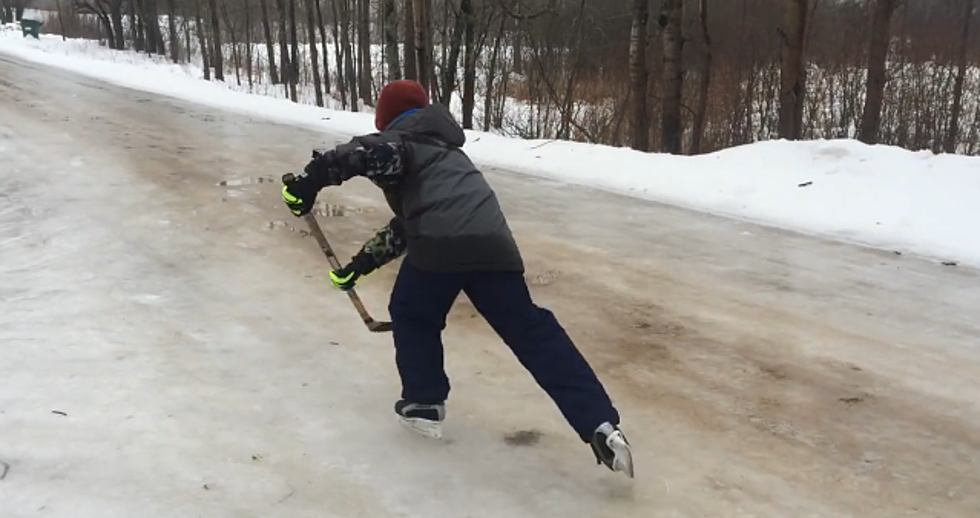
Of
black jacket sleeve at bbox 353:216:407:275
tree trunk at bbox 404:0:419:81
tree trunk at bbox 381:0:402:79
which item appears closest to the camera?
black jacket sleeve at bbox 353:216:407:275

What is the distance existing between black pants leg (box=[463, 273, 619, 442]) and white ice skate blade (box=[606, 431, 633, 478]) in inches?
2.9

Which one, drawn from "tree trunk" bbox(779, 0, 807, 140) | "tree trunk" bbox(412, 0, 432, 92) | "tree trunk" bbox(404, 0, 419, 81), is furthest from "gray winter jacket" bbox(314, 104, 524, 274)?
"tree trunk" bbox(404, 0, 419, 81)

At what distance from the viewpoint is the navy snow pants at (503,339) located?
10.4 ft

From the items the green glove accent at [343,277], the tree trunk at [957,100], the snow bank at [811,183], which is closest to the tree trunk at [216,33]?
the snow bank at [811,183]

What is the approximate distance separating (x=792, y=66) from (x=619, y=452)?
31.0 ft

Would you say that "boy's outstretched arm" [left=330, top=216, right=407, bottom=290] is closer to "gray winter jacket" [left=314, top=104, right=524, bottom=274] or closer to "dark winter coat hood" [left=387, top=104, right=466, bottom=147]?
"gray winter jacket" [left=314, top=104, right=524, bottom=274]

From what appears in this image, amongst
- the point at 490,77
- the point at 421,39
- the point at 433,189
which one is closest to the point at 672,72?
the point at 421,39

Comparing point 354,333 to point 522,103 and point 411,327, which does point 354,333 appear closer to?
point 411,327

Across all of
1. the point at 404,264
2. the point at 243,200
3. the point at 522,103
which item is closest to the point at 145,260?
the point at 243,200

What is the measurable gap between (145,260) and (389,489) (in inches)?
136

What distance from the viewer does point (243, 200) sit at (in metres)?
7.81

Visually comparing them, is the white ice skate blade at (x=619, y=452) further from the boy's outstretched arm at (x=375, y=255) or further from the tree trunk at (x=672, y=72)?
the tree trunk at (x=672, y=72)

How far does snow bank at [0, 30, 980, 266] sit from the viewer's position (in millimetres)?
7066

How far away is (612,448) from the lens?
3.06m
